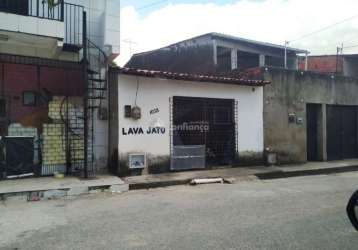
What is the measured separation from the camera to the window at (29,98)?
39.3 feet

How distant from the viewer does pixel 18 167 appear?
464 inches

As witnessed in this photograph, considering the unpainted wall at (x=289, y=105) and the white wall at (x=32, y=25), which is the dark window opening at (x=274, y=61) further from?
the white wall at (x=32, y=25)

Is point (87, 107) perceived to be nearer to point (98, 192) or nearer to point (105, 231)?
point (98, 192)

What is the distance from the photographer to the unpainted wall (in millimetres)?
15672

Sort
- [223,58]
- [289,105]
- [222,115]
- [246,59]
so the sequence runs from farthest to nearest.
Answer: [246,59] < [223,58] < [289,105] < [222,115]

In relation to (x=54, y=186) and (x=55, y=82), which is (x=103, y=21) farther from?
(x=54, y=186)

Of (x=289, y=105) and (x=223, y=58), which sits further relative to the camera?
(x=223, y=58)

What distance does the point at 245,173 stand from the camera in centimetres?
1338

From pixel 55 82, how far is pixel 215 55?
35.3ft

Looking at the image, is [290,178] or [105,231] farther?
[290,178]

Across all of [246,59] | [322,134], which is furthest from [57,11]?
[246,59]

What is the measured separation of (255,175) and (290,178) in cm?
122

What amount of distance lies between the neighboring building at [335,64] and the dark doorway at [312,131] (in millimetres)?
9509

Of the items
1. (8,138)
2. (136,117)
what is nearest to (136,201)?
(136,117)
